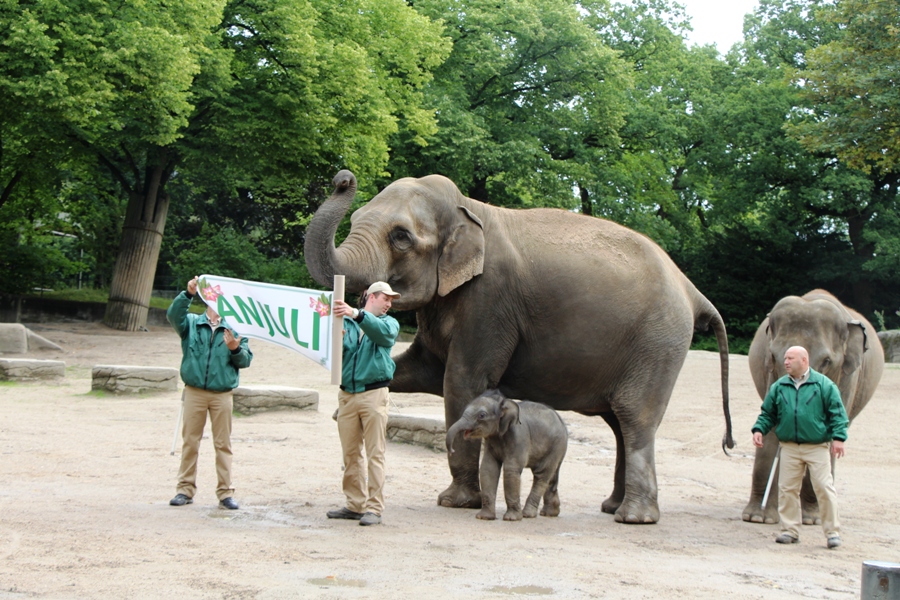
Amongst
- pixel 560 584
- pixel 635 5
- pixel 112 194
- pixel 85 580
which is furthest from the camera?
pixel 635 5

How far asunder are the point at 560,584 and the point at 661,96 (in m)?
37.2

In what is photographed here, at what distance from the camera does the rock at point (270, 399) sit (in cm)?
1534

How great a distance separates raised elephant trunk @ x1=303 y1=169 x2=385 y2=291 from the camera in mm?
8055

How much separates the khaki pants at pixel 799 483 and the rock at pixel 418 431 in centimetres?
520

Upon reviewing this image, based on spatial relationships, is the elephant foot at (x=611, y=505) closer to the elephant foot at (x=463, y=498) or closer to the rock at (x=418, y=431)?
the elephant foot at (x=463, y=498)

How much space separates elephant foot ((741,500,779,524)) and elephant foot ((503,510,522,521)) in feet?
7.97

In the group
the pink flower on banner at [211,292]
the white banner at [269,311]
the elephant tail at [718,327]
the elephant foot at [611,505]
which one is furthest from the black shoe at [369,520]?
the elephant tail at [718,327]

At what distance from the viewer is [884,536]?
30.2ft

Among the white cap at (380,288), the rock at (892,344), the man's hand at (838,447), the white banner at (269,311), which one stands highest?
the rock at (892,344)

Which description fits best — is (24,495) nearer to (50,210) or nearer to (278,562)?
(278,562)

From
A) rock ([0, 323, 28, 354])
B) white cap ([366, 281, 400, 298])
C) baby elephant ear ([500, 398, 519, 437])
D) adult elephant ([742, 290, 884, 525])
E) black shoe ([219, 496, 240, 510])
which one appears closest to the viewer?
white cap ([366, 281, 400, 298])


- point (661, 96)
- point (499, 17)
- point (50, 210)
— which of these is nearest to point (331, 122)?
point (499, 17)

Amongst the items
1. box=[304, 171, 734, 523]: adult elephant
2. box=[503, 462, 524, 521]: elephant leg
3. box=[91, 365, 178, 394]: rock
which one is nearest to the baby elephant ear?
box=[503, 462, 524, 521]: elephant leg

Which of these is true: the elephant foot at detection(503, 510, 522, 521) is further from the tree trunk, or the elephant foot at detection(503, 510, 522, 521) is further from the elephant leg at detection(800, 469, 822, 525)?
the tree trunk
